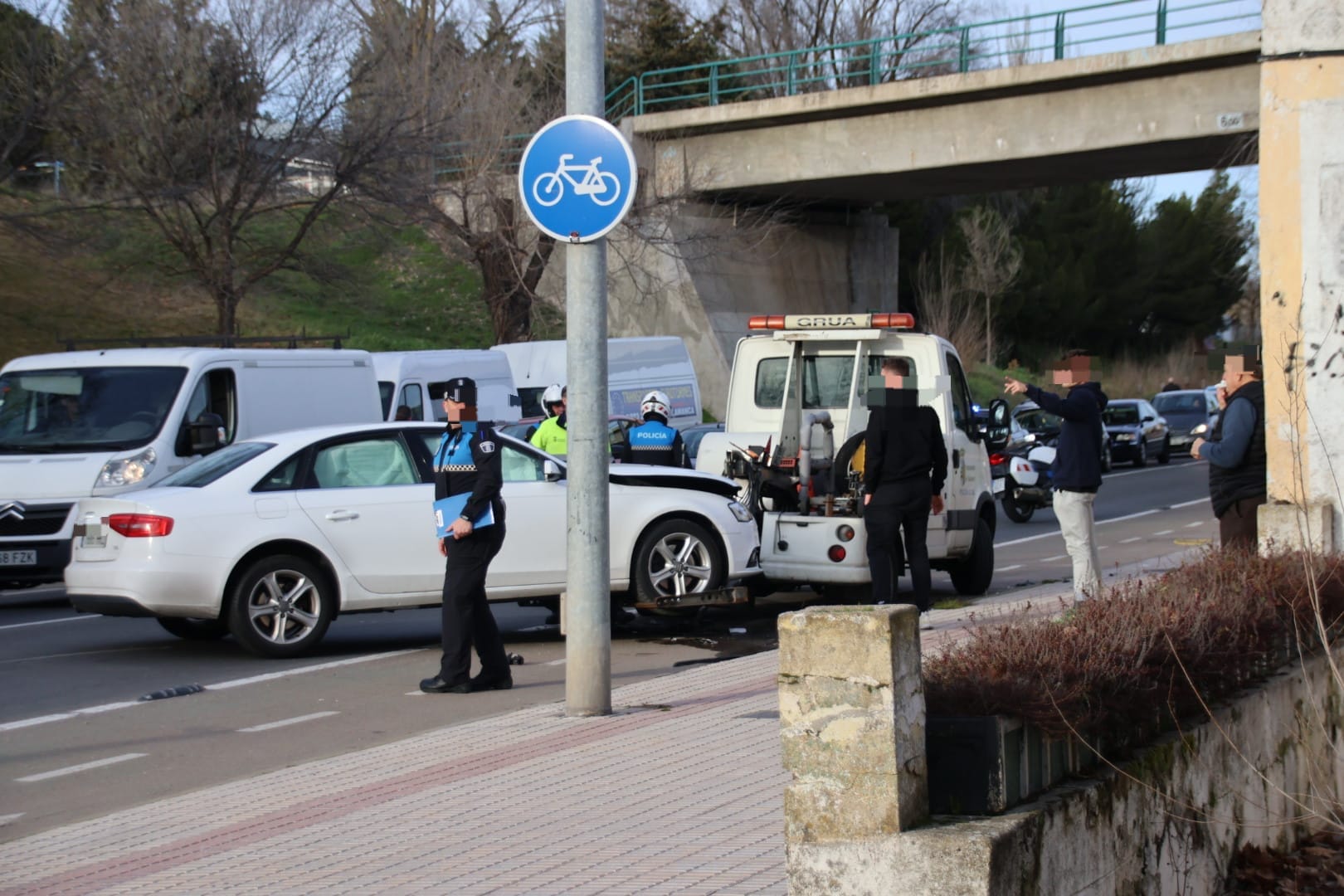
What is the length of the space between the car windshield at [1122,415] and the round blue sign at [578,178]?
Result: 31.9 m

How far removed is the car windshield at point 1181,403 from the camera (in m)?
42.5

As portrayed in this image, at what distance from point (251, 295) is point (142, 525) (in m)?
30.5

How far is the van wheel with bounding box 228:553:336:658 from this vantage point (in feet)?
36.0

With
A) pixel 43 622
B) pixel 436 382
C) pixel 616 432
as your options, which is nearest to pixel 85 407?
pixel 43 622

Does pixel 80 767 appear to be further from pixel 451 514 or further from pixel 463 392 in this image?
pixel 463 392

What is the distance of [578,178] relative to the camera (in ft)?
26.1

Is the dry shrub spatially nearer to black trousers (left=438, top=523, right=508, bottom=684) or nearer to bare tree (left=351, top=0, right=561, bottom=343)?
black trousers (left=438, top=523, right=508, bottom=684)

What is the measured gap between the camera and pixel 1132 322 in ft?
227

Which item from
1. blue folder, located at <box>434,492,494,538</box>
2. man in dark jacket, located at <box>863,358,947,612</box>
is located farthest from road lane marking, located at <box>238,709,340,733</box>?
man in dark jacket, located at <box>863,358,947,612</box>

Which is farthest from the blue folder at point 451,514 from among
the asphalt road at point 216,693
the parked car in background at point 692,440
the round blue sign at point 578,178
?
the parked car in background at point 692,440

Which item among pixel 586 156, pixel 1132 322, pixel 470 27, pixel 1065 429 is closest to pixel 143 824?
pixel 586 156

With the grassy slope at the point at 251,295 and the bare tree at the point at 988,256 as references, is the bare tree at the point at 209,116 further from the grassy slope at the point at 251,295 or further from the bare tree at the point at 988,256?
the bare tree at the point at 988,256

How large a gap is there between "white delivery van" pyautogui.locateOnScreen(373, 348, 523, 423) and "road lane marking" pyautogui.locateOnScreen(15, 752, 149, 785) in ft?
49.1

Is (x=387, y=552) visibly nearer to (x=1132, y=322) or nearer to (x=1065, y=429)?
(x=1065, y=429)
